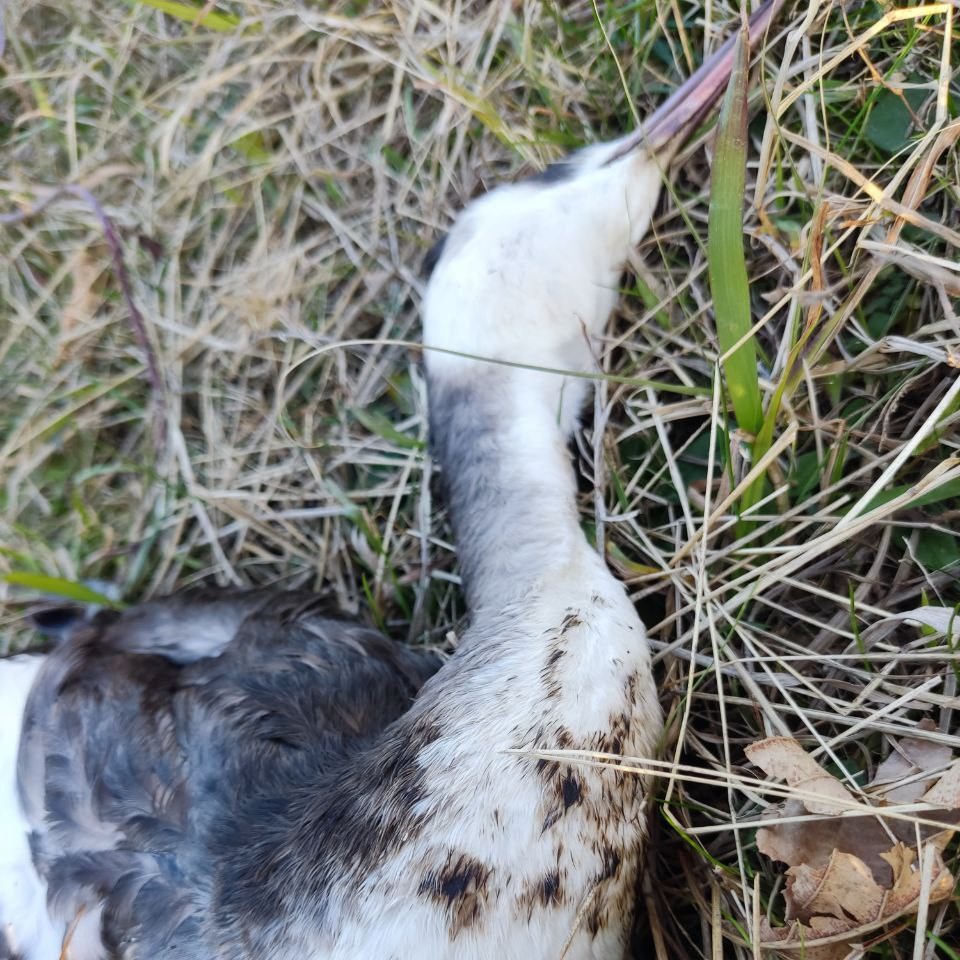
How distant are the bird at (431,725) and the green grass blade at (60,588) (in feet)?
0.37

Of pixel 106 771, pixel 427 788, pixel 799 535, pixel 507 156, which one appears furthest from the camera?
pixel 507 156

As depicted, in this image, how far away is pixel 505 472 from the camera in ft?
4.58

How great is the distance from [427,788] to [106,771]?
0.56 m

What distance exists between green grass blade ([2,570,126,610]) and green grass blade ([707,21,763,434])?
1344 millimetres

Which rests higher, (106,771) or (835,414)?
(835,414)

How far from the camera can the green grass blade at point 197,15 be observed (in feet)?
6.02

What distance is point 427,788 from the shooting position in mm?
1056

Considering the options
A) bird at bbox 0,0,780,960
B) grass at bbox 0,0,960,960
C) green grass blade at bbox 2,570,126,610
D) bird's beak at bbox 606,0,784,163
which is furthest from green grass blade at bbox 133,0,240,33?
green grass blade at bbox 2,570,126,610

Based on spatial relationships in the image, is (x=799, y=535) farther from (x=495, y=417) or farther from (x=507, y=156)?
(x=507, y=156)

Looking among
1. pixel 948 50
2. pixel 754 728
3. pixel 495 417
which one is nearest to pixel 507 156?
pixel 495 417

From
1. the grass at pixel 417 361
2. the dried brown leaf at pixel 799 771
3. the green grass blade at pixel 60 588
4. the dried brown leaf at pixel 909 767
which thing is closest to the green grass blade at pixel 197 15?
the grass at pixel 417 361

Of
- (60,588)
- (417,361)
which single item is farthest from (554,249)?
(60,588)

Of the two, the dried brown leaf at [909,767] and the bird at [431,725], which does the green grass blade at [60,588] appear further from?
the dried brown leaf at [909,767]

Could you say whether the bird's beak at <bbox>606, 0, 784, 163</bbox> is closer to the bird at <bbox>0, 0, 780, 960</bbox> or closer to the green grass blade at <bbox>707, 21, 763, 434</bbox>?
the bird at <bbox>0, 0, 780, 960</bbox>
